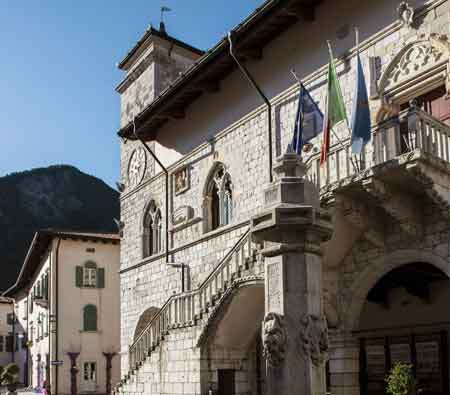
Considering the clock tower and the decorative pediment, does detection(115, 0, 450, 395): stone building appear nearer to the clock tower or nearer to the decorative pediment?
the decorative pediment

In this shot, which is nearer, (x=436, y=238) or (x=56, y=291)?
(x=436, y=238)

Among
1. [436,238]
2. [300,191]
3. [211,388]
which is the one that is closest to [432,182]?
[436,238]

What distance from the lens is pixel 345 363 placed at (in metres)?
12.7

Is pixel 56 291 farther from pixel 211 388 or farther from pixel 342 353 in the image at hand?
pixel 342 353

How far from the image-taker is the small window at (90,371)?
105 feet

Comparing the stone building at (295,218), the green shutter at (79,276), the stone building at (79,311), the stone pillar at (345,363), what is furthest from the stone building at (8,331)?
the stone pillar at (345,363)

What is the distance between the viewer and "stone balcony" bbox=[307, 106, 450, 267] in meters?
10.2

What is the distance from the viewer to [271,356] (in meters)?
6.88

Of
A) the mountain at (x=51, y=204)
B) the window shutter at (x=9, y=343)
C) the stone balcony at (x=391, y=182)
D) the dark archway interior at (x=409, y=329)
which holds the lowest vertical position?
the window shutter at (x=9, y=343)

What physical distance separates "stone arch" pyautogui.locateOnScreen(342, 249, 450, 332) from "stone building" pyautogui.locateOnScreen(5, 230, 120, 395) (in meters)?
→ 20.9

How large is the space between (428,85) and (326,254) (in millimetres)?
3403

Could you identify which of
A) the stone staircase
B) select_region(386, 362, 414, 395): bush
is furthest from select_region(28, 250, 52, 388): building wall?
select_region(386, 362, 414, 395): bush

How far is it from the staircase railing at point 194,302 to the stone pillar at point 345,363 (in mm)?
2153

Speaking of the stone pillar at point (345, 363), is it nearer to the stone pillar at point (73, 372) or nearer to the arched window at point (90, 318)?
the stone pillar at point (73, 372)
